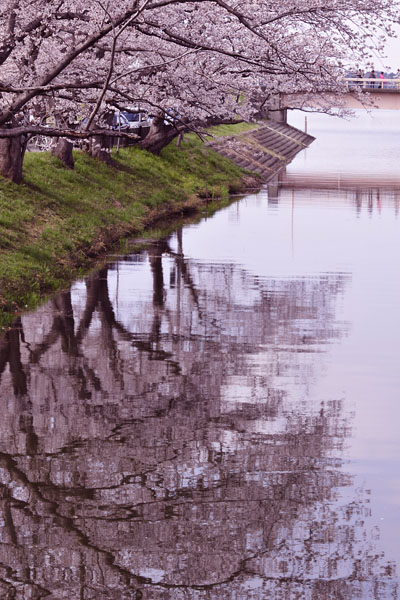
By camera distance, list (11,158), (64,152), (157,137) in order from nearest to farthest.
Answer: (11,158) → (64,152) → (157,137)

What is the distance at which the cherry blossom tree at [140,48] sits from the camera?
1586cm

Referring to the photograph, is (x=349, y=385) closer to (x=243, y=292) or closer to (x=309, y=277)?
(x=243, y=292)

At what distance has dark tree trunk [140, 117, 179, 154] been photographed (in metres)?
45.6

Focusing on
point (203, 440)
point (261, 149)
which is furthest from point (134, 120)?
point (203, 440)

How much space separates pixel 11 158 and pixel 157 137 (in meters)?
18.0

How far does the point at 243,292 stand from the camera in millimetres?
21797

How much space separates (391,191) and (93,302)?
34743mm

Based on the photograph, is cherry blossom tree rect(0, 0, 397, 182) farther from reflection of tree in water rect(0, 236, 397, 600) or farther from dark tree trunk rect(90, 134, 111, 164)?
dark tree trunk rect(90, 134, 111, 164)

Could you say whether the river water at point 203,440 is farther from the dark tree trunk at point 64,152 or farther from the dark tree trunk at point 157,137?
the dark tree trunk at point 157,137

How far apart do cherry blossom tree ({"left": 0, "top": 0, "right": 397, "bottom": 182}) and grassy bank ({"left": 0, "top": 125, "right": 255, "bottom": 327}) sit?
6.49ft

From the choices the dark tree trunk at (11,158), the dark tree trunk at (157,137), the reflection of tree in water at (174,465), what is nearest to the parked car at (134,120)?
the dark tree trunk at (157,137)

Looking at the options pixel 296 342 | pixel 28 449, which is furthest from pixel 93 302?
pixel 28 449

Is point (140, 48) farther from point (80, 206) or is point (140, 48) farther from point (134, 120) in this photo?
point (134, 120)

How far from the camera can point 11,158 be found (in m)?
28.5
